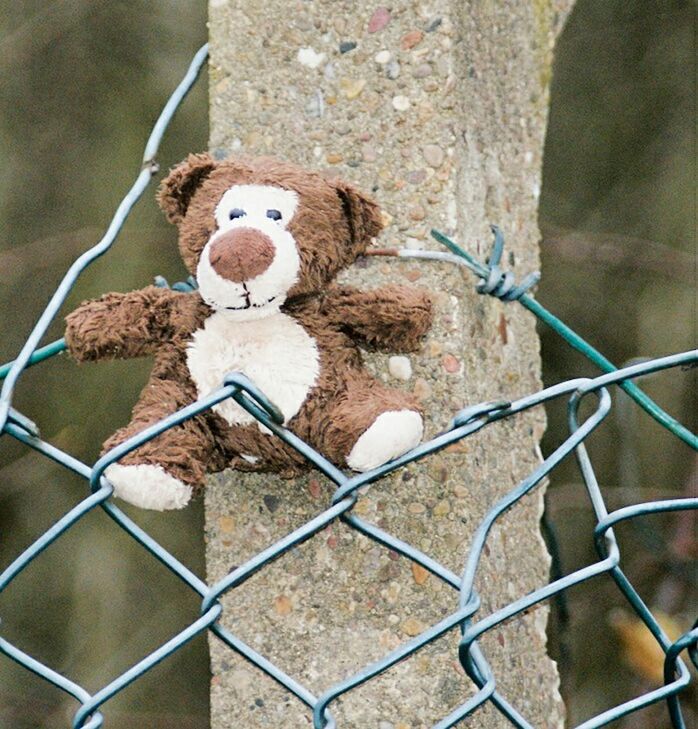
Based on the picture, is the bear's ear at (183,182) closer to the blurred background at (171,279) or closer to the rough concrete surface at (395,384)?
the rough concrete surface at (395,384)

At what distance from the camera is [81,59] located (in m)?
1.95

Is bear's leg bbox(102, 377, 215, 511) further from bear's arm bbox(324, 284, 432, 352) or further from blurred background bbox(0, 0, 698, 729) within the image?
blurred background bbox(0, 0, 698, 729)

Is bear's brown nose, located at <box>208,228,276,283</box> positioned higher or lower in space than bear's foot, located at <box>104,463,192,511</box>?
higher

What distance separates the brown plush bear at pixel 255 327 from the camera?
0.60m

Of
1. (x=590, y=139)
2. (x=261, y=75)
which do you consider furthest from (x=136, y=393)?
(x=261, y=75)

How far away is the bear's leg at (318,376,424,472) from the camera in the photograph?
1.92 feet

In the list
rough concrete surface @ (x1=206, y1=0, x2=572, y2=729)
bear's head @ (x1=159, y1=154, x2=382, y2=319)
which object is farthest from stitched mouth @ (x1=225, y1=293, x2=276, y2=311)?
rough concrete surface @ (x1=206, y1=0, x2=572, y2=729)

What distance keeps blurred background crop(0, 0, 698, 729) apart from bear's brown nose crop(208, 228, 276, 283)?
4.04 feet

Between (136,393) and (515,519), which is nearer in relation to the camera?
(515,519)

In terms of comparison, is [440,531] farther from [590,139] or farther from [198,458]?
[590,139]

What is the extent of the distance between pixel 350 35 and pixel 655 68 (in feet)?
4.95

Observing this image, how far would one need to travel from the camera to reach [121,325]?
64 cm

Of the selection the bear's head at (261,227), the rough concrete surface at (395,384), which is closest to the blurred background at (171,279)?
the rough concrete surface at (395,384)

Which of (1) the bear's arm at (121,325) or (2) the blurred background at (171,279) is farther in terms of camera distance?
(2) the blurred background at (171,279)
